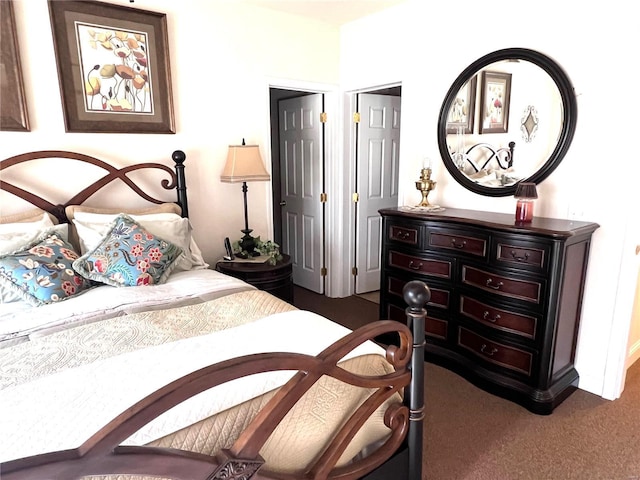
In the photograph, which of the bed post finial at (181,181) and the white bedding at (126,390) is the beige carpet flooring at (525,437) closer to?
the white bedding at (126,390)

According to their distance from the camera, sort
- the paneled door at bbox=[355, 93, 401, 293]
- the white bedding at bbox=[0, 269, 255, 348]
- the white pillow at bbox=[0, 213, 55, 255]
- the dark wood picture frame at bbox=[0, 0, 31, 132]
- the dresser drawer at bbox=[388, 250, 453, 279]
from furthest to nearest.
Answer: the paneled door at bbox=[355, 93, 401, 293] < the dresser drawer at bbox=[388, 250, 453, 279] < the dark wood picture frame at bbox=[0, 0, 31, 132] < the white pillow at bbox=[0, 213, 55, 255] < the white bedding at bbox=[0, 269, 255, 348]

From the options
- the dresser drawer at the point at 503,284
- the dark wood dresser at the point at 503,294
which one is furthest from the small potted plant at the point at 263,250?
the dresser drawer at the point at 503,284

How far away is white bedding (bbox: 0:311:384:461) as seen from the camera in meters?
0.98

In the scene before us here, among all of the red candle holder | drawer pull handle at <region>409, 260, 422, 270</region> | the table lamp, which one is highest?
the table lamp

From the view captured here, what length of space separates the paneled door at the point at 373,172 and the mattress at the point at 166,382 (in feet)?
8.48

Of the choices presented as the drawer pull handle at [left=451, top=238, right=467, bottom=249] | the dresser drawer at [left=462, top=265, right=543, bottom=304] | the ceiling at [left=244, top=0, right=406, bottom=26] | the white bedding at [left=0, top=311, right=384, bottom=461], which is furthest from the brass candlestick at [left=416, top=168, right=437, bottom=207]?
the white bedding at [left=0, top=311, right=384, bottom=461]

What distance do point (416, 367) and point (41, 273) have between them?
178 centimetres

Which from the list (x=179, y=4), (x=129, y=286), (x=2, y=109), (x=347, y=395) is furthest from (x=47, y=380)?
(x=179, y=4)

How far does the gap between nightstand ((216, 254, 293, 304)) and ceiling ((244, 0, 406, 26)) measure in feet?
6.52

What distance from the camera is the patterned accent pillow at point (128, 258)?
84.9 inches

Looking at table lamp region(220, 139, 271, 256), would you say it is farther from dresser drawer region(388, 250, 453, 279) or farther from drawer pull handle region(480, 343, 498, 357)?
drawer pull handle region(480, 343, 498, 357)

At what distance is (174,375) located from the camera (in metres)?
1.20

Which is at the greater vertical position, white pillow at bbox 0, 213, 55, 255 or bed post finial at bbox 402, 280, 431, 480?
white pillow at bbox 0, 213, 55, 255

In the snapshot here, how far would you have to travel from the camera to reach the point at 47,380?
3.84 ft
